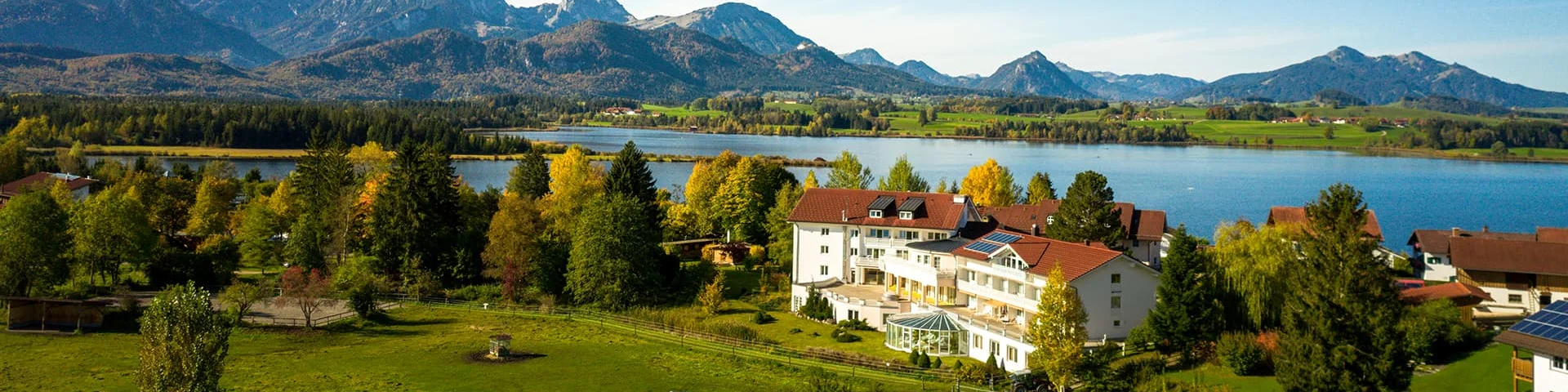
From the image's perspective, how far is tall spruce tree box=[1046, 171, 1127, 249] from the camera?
40094 mm

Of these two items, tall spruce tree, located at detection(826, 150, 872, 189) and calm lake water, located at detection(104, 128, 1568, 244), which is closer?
tall spruce tree, located at detection(826, 150, 872, 189)

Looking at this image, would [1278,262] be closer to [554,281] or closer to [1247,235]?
[1247,235]

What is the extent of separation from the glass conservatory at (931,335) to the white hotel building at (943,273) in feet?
0.08

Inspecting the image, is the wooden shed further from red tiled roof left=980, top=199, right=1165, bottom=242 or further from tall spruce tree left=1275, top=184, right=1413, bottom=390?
tall spruce tree left=1275, top=184, right=1413, bottom=390

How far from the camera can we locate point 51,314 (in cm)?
3456

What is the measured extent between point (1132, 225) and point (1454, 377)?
63.7 feet

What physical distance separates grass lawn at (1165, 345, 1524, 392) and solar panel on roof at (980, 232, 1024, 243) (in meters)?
7.79

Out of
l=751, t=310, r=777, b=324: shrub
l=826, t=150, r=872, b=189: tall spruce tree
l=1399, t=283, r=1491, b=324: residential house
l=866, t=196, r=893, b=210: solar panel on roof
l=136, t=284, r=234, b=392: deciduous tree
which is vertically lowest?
l=751, t=310, r=777, b=324: shrub

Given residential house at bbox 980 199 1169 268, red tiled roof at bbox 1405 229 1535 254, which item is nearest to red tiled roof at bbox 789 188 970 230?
residential house at bbox 980 199 1169 268

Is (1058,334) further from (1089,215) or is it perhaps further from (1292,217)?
(1292,217)

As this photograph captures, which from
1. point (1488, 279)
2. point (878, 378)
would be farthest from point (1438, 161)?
point (878, 378)

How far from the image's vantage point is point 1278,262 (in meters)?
32.9

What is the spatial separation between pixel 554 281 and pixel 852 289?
37.4ft

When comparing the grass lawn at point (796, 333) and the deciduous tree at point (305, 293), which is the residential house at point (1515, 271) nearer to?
the grass lawn at point (796, 333)
